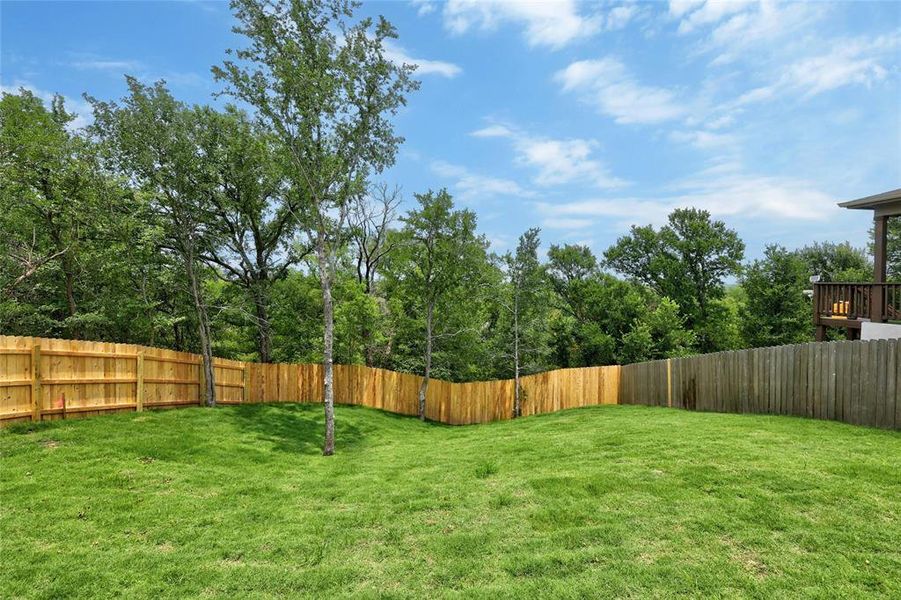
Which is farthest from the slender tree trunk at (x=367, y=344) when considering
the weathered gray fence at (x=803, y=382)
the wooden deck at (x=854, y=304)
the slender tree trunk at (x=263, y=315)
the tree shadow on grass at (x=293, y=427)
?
the wooden deck at (x=854, y=304)

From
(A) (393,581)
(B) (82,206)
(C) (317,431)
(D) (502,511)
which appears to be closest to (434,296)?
(C) (317,431)

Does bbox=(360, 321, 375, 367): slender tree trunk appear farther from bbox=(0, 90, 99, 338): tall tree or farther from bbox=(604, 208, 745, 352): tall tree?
bbox=(604, 208, 745, 352): tall tree

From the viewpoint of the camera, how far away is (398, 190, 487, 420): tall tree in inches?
696

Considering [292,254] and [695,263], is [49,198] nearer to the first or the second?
[292,254]

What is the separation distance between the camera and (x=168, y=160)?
43.1ft

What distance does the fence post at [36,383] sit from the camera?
29.6 feet

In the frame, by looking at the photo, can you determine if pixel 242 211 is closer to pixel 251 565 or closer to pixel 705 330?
pixel 251 565

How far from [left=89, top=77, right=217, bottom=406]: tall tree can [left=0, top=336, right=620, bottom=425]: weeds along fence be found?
52.0 inches

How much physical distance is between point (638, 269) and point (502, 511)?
100 ft

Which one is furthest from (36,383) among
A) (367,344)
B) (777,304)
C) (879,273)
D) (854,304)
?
(777,304)

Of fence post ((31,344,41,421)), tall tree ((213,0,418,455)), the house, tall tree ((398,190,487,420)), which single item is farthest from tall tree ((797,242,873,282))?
fence post ((31,344,41,421))

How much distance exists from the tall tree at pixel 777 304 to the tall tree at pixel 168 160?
27.1 m

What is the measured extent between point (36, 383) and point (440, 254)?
12034 mm

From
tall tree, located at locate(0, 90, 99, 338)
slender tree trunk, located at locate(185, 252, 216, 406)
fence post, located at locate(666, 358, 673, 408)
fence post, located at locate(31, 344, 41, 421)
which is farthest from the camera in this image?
fence post, located at locate(666, 358, 673, 408)
